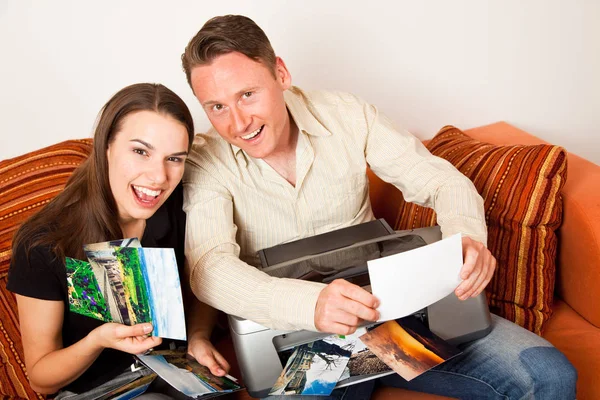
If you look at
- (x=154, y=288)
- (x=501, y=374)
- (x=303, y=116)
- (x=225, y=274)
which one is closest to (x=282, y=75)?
(x=303, y=116)

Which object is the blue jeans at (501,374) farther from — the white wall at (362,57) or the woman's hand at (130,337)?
the white wall at (362,57)

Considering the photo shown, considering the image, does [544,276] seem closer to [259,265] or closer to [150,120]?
[259,265]

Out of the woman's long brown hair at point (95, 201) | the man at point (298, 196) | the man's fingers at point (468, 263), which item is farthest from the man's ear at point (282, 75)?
the man's fingers at point (468, 263)

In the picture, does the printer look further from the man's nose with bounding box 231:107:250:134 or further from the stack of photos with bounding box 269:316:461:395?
the man's nose with bounding box 231:107:250:134

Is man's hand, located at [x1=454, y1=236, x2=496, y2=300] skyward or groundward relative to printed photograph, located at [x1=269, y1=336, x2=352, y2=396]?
skyward

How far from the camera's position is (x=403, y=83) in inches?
90.0

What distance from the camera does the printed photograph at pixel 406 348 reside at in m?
1.26

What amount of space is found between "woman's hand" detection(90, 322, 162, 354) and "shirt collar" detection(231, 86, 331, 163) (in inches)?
21.0

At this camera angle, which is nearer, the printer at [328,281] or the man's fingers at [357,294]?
the man's fingers at [357,294]

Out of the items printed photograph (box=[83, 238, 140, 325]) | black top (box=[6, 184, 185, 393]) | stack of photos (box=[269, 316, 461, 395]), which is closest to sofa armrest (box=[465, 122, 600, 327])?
stack of photos (box=[269, 316, 461, 395])

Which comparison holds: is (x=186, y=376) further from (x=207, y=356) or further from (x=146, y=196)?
(x=146, y=196)

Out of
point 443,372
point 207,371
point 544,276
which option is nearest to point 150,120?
point 207,371

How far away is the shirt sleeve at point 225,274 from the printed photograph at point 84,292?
0.76 ft

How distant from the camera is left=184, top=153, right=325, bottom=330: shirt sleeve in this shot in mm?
1279
